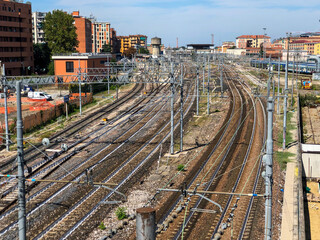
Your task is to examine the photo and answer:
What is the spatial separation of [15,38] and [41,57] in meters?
10.8

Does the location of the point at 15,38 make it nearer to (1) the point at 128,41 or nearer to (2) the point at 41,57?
(2) the point at 41,57

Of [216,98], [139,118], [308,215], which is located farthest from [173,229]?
[216,98]

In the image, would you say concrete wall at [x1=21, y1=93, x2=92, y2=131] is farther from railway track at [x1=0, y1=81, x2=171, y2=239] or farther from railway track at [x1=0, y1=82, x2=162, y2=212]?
railway track at [x1=0, y1=81, x2=171, y2=239]

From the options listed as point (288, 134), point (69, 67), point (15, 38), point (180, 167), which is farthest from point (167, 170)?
point (15, 38)

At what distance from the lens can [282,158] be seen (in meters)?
24.7

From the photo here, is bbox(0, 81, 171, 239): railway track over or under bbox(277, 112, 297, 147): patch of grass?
under

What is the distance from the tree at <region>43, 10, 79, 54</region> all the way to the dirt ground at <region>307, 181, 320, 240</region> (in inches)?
2086

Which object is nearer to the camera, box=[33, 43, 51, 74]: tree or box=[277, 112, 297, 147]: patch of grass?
box=[277, 112, 297, 147]: patch of grass

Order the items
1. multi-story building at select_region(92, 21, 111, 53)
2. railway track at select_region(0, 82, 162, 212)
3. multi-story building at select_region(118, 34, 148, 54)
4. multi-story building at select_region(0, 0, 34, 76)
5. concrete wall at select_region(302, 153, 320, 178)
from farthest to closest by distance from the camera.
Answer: multi-story building at select_region(118, 34, 148, 54) < multi-story building at select_region(92, 21, 111, 53) < multi-story building at select_region(0, 0, 34, 76) < concrete wall at select_region(302, 153, 320, 178) < railway track at select_region(0, 82, 162, 212)

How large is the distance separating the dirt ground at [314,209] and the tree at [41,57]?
6564cm

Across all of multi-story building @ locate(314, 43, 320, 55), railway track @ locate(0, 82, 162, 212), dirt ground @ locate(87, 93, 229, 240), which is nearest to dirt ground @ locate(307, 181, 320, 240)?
dirt ground @ locate(87, 93, 229, 240)

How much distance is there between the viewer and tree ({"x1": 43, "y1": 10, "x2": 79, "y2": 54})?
68750mm

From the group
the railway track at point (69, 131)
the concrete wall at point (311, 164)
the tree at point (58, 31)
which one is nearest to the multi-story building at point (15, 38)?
the tree at point (58, 31)

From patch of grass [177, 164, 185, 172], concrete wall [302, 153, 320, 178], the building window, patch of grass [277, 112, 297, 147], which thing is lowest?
concrete wall [302, 153, 320, 178]
